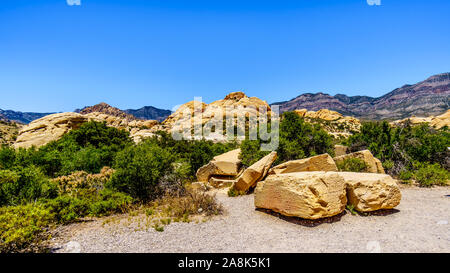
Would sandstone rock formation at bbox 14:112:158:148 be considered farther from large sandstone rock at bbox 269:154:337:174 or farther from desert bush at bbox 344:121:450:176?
desert bush at bbox 344:121:450:176

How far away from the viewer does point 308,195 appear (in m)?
6.46

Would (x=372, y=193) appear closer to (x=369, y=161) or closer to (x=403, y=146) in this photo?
(x=369, y=161)

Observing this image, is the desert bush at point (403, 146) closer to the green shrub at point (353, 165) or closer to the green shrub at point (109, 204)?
the green shrub at point (353, 165)

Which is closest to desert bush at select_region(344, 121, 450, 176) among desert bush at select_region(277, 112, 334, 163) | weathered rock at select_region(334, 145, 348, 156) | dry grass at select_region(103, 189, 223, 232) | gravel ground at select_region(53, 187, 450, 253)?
weathered rock at select_region(334, 145, 348, 156)

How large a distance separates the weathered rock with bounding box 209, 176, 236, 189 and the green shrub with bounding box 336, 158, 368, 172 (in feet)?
19.9

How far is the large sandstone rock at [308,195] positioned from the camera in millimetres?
6438

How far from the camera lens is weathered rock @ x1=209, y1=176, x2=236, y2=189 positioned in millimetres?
12598

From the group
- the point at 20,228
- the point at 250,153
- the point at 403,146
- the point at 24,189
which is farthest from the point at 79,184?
the point at 403,146

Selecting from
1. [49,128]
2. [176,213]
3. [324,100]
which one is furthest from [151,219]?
[324,100]

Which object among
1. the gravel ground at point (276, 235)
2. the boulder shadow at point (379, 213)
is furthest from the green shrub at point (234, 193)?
the boulder shadow at point (379, 213)

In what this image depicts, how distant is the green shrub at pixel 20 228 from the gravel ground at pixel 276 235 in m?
0.54
